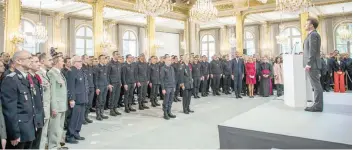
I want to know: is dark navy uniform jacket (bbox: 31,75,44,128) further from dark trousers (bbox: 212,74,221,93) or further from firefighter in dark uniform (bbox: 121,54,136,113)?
dark trousers (bbox: 212,74,221,93)

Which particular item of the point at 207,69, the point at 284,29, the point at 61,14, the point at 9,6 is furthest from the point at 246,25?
the point at 9,6

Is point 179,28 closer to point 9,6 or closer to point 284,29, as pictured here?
point 284,29

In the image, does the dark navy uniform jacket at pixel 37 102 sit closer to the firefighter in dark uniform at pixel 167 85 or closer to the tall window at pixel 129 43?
the firefighter in dark uniform at pixel 167 85

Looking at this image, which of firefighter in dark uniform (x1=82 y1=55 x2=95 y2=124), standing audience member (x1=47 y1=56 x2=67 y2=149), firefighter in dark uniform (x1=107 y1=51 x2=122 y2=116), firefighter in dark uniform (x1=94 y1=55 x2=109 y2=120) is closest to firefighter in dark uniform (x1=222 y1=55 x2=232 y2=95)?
firefighter in dark uniform (x1=107 y1=51 x2=122 y2=116)

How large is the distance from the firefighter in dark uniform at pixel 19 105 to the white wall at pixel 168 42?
17.4 meters

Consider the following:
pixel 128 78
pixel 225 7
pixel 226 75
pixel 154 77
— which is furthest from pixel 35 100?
pixel 225 7

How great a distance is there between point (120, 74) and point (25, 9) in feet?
Result: 31.0

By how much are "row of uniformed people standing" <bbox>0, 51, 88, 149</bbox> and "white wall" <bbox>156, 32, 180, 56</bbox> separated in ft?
52.7

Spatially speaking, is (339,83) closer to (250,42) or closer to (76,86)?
(76,86)

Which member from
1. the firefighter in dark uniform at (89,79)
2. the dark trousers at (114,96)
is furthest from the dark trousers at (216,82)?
the firefighter in dark uniform at (89,79)

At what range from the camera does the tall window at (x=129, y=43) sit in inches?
712

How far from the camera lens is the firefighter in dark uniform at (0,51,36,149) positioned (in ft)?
7.49

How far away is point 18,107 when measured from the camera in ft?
7.83

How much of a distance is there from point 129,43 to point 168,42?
3.59m
